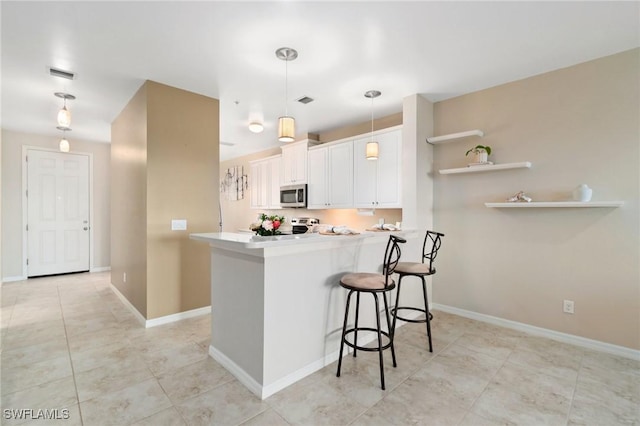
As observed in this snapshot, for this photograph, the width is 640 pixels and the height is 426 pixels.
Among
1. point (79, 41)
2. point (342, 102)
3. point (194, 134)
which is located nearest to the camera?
point (79, 41)

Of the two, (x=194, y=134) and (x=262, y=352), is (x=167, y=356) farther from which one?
(x=194, y=134)

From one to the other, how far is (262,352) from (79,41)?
2971mm

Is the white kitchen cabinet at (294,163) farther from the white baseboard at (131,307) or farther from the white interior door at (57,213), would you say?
the white interior door at (57,213)

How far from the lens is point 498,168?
3.16 metres

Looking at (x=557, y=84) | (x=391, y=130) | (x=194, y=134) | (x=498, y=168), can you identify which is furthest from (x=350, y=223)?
(x=557, y=84)

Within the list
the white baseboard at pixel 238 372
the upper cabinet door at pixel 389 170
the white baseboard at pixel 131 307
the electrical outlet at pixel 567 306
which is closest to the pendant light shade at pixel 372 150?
the upper cabinet door at pixel 389 170

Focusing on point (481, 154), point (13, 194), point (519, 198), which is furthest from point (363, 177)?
point (13, 194)

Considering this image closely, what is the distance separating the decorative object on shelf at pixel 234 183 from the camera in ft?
23.7

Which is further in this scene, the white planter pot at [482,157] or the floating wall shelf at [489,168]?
the white planter pot at [482,157]

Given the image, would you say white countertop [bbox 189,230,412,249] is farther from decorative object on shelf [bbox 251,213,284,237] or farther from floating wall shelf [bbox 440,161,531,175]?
floating wall shelf [bbox 440,161,531,175]

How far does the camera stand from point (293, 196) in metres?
5.38

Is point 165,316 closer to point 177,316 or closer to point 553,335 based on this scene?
point 177,316

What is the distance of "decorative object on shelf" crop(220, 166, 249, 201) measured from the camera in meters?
7.24

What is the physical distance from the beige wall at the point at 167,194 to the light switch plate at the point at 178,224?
39mm
